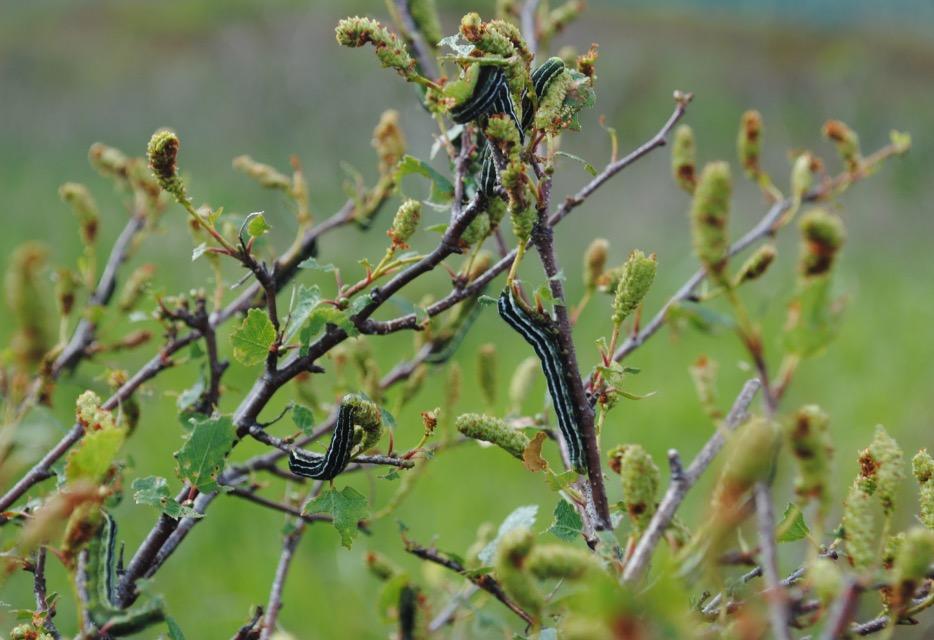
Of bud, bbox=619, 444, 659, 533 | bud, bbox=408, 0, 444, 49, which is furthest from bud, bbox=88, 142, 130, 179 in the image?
bud, bbox=619, 444, 659, 533

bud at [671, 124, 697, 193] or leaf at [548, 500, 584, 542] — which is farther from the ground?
bud at [671, 124, 697, 193]

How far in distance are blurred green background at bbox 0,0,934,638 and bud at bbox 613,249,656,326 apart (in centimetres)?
Result: 6

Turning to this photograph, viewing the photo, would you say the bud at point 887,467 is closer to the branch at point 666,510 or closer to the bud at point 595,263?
the branch at point 666,510

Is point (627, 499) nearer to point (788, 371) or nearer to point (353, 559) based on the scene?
point (788, 371)

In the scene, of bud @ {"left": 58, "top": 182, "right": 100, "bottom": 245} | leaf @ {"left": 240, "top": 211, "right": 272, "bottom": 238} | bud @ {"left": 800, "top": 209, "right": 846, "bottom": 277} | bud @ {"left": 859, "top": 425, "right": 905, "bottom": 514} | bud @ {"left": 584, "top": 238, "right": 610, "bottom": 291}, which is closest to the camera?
bud @ {"left": 800, "top": 209, "right": 846, "bottom": 277}

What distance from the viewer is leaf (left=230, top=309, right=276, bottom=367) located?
0.48 m

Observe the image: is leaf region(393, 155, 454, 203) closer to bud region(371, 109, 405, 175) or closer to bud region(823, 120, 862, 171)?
bud region(371, 109, 405, 175)

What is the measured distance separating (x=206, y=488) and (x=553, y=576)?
23cm

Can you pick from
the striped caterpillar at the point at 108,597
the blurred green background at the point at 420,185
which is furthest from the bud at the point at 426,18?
the striped caterpillar at the point at 108,597

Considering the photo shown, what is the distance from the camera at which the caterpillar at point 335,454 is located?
1.47 ft

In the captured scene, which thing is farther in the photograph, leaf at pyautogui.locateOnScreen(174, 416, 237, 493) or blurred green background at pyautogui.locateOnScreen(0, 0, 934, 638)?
blurred green background at pyautogui.locateOnScreen(0, 0, 934, 638)

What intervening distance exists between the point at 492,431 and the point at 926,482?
0.68ft

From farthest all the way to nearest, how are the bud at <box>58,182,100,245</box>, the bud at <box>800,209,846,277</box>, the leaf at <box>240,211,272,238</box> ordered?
the bud at <box>58,182,100,245</box> < the leaf at <box>240,211,272,238</box> < the bud at <box>800,209,846,277</box>

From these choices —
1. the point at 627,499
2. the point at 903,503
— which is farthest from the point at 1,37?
the point at 627,499
